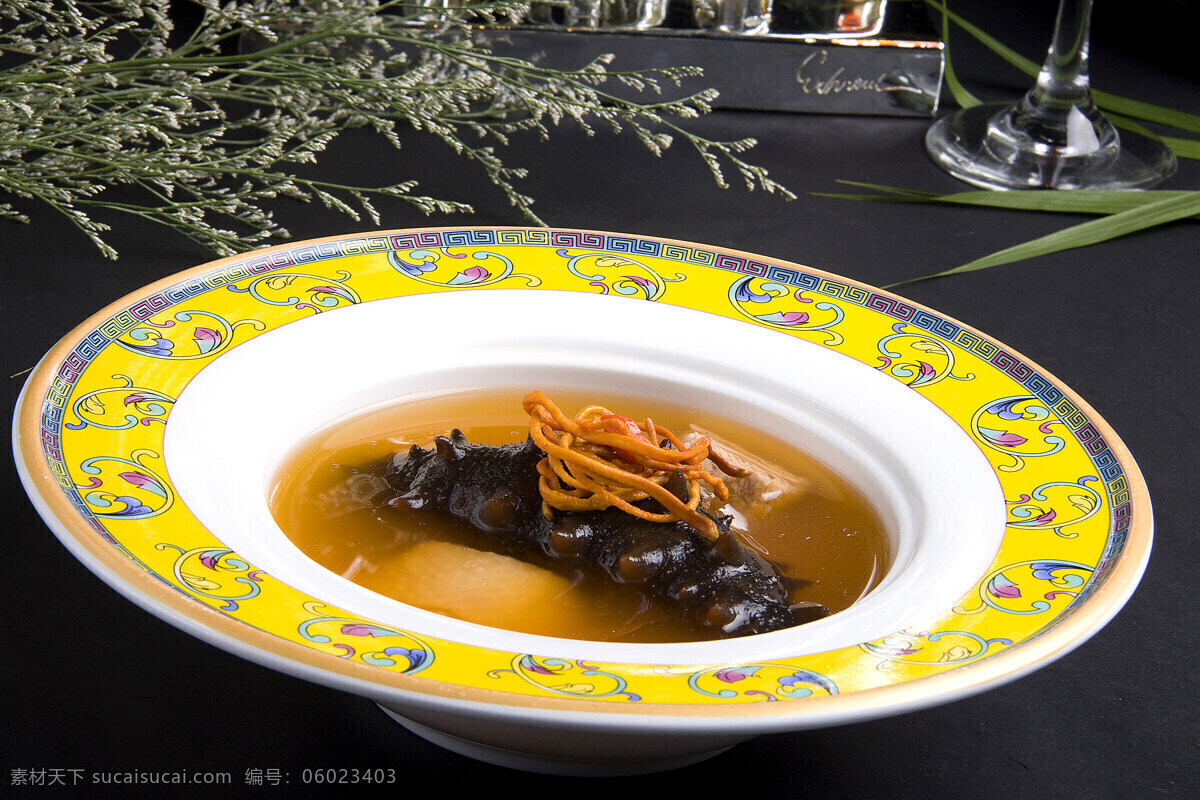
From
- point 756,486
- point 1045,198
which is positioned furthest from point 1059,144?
point 756,486

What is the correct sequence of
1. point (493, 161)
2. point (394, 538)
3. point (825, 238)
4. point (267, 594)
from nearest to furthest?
point (267, 594)
point (394, 538)
point (493, 161)
point (825, 238)

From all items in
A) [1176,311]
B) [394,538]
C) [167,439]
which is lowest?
[1176,311]

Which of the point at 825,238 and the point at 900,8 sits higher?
the point at 900,8

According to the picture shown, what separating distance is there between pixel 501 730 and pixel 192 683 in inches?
12.3

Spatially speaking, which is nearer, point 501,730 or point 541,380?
point 501,730

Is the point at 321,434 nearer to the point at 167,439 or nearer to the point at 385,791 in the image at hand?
the point at 167,439

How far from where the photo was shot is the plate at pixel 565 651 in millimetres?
684

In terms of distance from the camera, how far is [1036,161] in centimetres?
218

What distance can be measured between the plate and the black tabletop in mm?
116

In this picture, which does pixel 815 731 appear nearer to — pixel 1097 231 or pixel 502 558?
pixel 502 558

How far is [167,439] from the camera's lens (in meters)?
0.94

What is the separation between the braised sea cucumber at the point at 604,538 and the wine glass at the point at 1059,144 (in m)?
1.40

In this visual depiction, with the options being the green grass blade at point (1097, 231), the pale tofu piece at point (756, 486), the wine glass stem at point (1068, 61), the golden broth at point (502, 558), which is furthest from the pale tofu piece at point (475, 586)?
the wine glass stem at point (1068, 61)

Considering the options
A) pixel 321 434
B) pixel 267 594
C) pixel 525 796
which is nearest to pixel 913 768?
pixel 525 796
